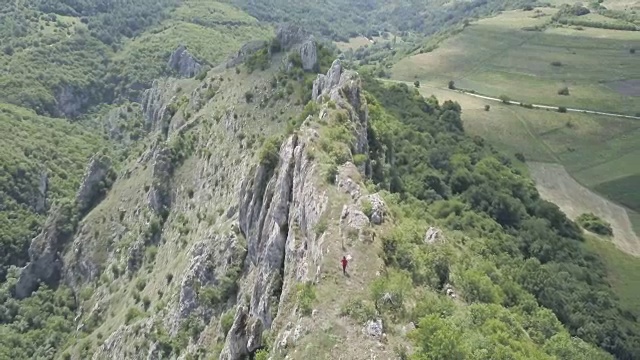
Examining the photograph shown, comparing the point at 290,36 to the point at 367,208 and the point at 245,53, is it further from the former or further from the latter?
the point at 367,208

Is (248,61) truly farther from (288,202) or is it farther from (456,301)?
(456,301)

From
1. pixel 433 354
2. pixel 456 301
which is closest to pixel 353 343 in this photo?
pixel 433 354

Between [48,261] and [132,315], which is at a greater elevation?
[132,315]

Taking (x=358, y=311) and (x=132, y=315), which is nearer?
(x=358, y=311)

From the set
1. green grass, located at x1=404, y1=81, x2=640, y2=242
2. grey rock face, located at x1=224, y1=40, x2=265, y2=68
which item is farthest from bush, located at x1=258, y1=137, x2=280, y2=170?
green grass, located at x1=404, y1=81, x2=640, y2=242

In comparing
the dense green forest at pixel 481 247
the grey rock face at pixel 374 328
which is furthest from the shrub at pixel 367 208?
the grey rock face at pixel 374 328

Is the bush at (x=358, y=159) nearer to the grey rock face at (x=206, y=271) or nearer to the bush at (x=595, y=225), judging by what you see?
the grey rock face at (x=206, y=271)

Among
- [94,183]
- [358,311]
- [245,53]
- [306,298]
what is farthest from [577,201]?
[306,298]
